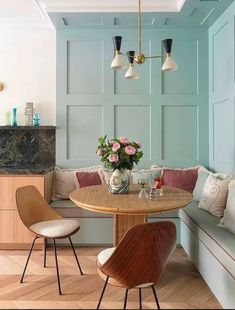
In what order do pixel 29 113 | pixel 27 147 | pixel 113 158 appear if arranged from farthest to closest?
pixel 27 147 < pixel 29 113 < pixel 113 158

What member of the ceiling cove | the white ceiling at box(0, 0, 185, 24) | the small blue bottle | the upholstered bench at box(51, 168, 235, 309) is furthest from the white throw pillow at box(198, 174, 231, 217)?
the small blue bottle

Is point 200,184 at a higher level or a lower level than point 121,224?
higher

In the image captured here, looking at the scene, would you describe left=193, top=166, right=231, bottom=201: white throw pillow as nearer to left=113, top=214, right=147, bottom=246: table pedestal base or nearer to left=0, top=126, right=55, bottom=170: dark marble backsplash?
left=113, top=214, right=147, bottom=246: table pedestal base

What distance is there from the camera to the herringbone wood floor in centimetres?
230

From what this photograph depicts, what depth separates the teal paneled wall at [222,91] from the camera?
328cm

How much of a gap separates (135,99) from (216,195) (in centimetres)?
177

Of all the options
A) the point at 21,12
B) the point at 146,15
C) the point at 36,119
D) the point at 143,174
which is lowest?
the point at 143,174

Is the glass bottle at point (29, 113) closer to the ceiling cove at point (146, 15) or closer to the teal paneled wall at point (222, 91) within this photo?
the ceiling cove at point (146, 15)

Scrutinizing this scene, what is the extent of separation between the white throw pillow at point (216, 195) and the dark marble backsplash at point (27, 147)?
6.96 ft

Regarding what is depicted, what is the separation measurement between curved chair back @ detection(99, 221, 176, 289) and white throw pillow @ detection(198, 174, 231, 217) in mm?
A: 1339

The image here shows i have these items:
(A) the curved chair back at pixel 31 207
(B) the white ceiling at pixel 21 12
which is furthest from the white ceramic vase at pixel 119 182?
(B) the white ceiling at pixel 21 12

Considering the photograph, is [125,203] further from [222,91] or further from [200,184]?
[222,91]

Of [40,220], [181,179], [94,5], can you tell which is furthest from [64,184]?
[94,5]

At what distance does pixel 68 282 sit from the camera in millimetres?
2645
